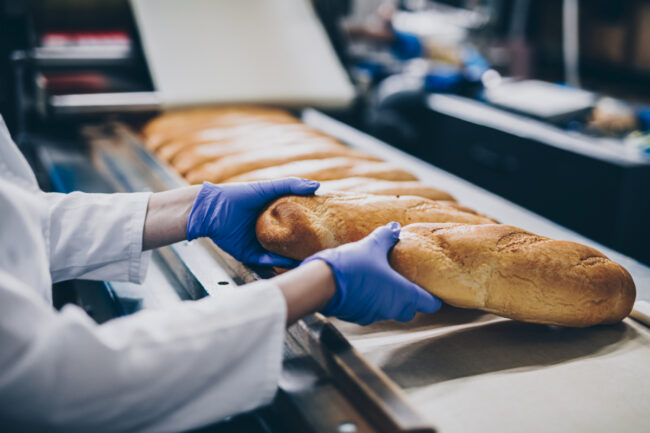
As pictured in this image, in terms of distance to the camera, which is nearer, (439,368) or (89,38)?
(439,368)

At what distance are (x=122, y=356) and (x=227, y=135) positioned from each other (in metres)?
1.41

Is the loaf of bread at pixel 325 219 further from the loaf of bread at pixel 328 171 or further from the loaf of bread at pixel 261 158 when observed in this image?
the loaf of bread at pixel 261 158

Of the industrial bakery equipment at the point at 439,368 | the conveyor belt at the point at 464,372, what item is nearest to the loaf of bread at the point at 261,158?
the industrial bakery equipment at the point at 439,368

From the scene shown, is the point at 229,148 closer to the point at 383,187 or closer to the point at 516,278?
the point at 383,187

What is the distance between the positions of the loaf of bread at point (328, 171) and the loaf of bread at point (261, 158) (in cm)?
4

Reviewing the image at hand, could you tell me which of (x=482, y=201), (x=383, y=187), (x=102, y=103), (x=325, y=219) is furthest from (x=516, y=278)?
(x=102, y=103)

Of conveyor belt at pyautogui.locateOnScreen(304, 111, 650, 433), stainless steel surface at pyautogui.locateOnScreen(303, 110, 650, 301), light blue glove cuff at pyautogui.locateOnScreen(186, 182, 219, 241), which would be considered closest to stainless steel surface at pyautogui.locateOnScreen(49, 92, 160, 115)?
stainless steel surface at pyautogui.locateOnScreen(303, 110, 650, 301)

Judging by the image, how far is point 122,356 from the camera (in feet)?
2.62

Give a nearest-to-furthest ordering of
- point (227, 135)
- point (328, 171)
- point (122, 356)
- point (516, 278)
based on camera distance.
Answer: point (122, 356) → point (516, 278) → point (328, 171) → point (227, 135)

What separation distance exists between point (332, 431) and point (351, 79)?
2195 millimetres

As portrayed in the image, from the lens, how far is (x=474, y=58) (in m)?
3.90

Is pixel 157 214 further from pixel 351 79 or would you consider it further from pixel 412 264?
pixel 351 79

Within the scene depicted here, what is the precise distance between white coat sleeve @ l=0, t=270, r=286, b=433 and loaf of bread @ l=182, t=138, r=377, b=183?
Result: 2.97 ft

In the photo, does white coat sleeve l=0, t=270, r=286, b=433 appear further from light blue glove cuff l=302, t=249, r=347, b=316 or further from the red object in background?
the red object in background
